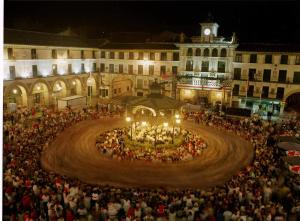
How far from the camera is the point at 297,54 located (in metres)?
43.0

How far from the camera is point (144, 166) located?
24.2 m

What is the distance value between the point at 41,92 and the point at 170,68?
23.0 m

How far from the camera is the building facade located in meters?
43.4

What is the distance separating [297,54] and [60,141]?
3647cm

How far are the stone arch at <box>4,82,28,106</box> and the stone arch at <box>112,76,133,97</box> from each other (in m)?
18.7

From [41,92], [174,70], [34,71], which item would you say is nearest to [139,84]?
[174,70]

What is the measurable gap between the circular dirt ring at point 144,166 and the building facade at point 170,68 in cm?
1765

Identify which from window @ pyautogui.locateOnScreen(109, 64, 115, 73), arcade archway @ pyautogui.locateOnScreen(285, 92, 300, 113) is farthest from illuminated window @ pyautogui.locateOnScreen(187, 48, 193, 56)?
arcade archway @ pyautogui.locateOnScreen(285, 92, 300, 113)

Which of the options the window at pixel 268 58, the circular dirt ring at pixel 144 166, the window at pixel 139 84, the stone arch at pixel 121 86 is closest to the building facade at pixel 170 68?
the window at pixel 268 58

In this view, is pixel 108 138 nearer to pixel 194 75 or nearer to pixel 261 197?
pixel 261 197

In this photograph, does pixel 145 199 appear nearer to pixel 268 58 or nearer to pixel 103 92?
pixel 268 58

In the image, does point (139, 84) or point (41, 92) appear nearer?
point (41, 92)

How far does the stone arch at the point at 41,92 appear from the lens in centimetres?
4578

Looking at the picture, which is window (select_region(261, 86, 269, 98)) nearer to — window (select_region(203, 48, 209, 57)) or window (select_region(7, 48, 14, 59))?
window (select_region(203, 48, 209, 57))
